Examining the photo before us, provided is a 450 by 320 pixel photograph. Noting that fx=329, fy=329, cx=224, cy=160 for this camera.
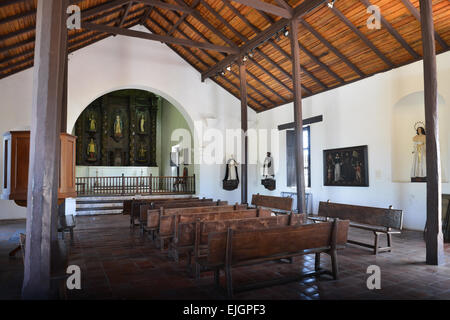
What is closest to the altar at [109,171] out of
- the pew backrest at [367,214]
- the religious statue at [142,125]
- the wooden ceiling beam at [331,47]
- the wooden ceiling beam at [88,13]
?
the religious statue at [142,125]

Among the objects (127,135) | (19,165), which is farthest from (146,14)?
(19,165)

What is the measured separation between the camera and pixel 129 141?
54.1ft

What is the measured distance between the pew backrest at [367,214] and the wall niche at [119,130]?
39.5ft

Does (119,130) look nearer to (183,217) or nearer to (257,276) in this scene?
(183,217)

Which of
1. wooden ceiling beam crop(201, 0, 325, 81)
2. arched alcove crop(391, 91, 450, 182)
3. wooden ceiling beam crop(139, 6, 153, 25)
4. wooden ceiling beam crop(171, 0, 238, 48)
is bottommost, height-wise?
arched alcove crop(391, 91, 450, 182)

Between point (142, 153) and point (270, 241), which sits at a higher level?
point (142, 153)

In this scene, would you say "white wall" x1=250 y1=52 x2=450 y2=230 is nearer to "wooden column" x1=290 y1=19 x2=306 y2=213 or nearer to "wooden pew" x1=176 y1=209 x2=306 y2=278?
"wooden column" x1=290 y1=19 x2=306 y2=213

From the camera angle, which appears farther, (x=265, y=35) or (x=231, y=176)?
(x=231, y=176)

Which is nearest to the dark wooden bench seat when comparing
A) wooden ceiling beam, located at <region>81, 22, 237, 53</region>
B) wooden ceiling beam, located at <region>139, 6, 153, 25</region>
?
wooden ceiling beam, located at <region>81, 22, 237, 53</region>

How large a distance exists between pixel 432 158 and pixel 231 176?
7.94 meters

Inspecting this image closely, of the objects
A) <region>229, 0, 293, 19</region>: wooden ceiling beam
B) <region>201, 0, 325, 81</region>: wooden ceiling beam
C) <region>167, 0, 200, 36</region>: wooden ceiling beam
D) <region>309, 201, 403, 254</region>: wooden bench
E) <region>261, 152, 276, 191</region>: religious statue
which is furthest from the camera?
<region>261, 152, 276, 191</region>: religious statue

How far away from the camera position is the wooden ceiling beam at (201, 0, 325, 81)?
6.75 meters

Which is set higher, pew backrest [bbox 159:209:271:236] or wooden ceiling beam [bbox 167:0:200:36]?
wooden ceiling beam [bbox 167:0:200:36]

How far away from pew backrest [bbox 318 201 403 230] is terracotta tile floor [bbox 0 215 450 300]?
468 mm
